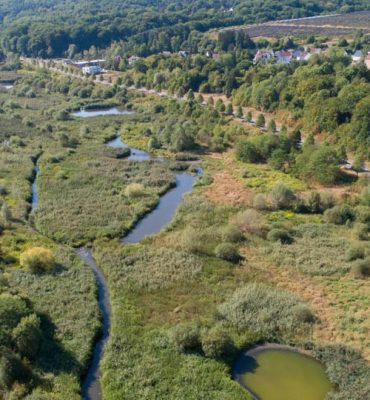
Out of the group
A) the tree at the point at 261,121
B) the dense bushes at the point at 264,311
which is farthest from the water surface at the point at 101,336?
the tree at the point at 261,121

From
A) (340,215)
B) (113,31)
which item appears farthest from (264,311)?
(113,31)

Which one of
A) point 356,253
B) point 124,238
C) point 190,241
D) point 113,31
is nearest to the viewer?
point 356,253

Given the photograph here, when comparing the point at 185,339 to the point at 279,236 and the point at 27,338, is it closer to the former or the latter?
the point at 27,338

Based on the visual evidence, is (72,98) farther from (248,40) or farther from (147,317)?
(147,317)

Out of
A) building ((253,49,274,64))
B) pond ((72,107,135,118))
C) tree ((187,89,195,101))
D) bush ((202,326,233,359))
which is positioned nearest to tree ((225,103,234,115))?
tree ((187,89,195,101))

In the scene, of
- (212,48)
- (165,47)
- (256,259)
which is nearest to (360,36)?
(212,48)
